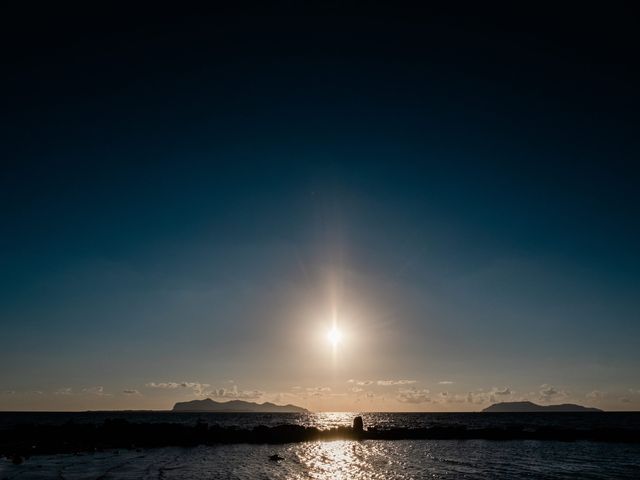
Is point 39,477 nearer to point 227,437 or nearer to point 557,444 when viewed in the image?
point 227,437

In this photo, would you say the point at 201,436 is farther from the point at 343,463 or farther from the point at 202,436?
the point at 343,463

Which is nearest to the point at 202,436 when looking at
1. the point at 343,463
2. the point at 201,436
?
the point at 201,436

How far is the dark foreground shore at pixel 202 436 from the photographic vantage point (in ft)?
203

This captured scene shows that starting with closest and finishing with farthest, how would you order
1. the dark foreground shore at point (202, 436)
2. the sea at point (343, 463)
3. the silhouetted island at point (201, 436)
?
the sea at point (343, 463) < the silhouetted island at point (201, 436) < the dark foreground shore at point (202, 436)

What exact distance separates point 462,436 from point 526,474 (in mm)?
39807

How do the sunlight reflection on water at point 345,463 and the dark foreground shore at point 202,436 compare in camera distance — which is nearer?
the sunlight reflection on water at point 345,463

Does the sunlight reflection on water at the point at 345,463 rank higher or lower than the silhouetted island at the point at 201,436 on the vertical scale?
lower

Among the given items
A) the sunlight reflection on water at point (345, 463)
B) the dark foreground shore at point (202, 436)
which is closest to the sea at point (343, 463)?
the sunlight reflection on water at point (345, 463)

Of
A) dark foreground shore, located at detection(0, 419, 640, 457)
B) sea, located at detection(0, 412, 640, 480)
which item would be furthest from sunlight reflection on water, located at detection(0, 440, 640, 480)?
dark foreground shore, located at detection(0, 419, 640, 457)

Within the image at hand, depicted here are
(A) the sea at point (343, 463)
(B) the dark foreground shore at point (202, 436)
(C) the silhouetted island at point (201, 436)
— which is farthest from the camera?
(B) the dark foreground shore at point (202, 436)

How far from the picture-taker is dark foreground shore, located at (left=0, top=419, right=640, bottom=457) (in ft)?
203

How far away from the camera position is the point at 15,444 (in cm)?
5975

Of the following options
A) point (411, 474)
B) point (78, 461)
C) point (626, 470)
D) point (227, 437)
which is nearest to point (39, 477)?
point (78, 461)

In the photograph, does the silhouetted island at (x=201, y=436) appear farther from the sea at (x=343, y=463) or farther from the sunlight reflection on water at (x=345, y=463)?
the sunlight reflection on water at (x=345, y=463)
